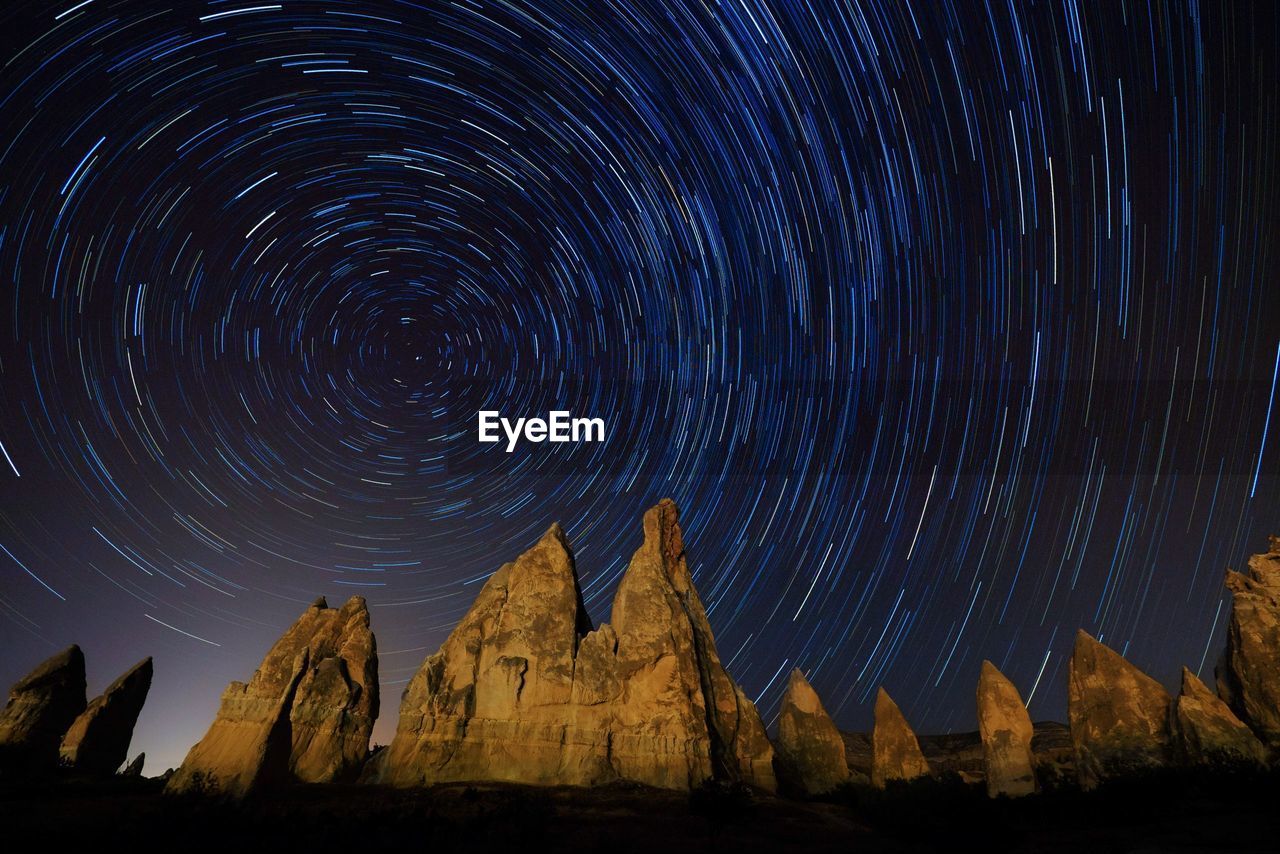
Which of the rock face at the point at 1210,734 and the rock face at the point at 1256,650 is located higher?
the rock face at the point at 1256,650

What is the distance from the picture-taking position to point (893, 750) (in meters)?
40.0

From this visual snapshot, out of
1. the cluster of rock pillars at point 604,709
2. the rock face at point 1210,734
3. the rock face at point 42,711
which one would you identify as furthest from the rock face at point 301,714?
the rock face at point 1210,734

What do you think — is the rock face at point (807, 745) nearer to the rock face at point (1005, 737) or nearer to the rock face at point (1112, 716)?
the rock face at point (1005, 737)

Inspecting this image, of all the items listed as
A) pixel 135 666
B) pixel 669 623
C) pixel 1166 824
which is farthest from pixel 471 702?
pixel 1166 824

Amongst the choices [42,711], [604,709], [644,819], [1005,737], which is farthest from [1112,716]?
[42,711]

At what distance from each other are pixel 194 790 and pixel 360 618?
20041 millimetres

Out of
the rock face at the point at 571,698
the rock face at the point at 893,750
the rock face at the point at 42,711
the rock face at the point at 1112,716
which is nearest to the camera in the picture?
the rock face at the point at 1112,716

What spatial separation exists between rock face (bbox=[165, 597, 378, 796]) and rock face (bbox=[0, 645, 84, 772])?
9.12 metres

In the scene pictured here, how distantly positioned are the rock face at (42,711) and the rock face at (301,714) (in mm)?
9123

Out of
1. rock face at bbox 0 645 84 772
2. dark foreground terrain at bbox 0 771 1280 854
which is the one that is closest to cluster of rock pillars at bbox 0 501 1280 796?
rock face at bbox 0 645 84 772

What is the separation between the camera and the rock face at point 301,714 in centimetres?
2588

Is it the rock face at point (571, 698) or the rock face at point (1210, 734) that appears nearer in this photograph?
the rock face at point (1210, 734)

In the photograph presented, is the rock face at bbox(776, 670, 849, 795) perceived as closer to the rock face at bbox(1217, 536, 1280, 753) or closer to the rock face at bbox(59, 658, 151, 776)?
the rock face at bbox(1217, 536, 1280, 753)

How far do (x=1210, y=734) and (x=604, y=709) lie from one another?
2910 cm
